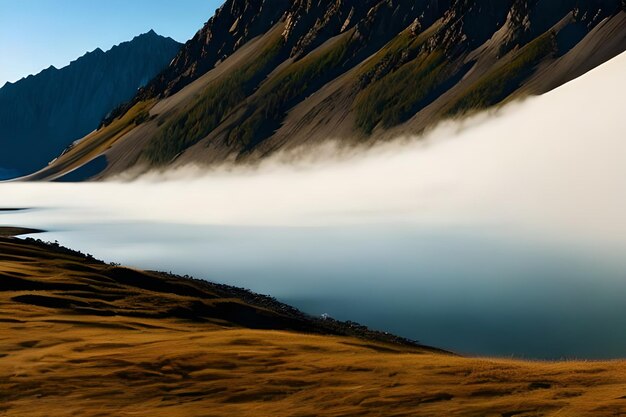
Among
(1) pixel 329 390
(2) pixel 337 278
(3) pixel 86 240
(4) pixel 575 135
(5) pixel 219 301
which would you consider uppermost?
(4) pixel 575 135

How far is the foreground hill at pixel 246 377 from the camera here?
66.8ft

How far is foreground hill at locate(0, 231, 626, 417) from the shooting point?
66.8 ft

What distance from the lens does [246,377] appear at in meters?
24.8

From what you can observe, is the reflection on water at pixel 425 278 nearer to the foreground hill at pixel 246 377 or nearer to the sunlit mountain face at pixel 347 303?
the sunlit mountain face at pixel 347 303

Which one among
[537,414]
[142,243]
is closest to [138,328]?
[537,414]

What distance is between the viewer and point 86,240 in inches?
4626

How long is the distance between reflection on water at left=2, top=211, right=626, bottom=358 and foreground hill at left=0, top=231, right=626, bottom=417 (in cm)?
2022

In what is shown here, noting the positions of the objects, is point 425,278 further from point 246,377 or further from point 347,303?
point 246,377

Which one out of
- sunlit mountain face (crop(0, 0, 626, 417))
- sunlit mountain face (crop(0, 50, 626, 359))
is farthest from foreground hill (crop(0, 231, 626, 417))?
sunlit mountain face (crop(0, 50, 626, 359))

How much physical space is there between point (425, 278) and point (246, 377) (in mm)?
54679

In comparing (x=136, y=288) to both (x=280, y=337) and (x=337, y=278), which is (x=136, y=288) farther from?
(x=337, y=278)

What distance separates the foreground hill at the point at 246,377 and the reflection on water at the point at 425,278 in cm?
2022

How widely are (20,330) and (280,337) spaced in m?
13.3

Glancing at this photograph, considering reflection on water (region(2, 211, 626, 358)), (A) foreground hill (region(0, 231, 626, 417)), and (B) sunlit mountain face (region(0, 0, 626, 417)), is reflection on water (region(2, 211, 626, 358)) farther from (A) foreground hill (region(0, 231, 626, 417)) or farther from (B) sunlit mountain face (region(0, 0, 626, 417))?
(A) foreground hill (region(0, 231, 626, 417))
